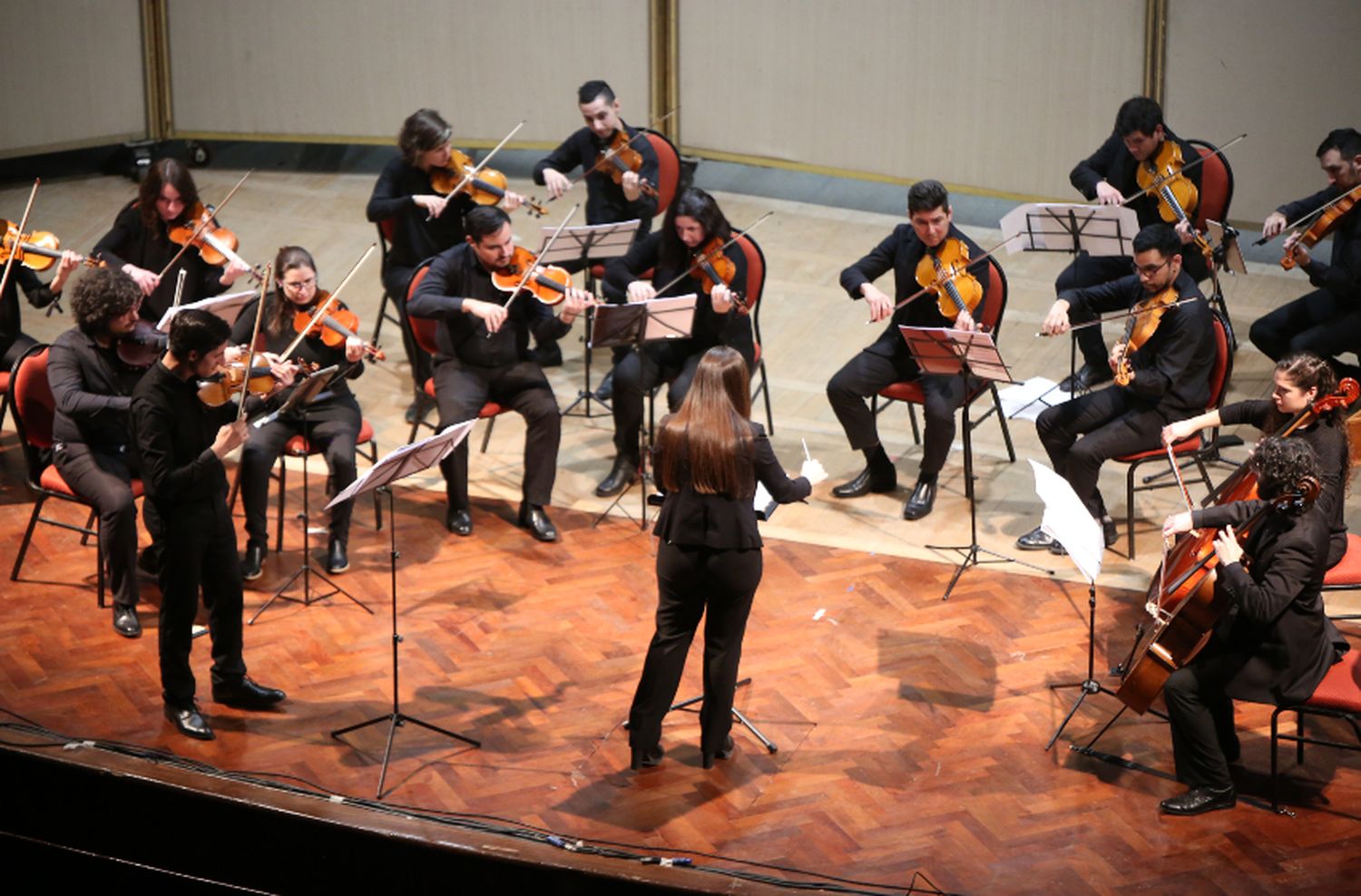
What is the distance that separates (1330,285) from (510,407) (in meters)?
3.20

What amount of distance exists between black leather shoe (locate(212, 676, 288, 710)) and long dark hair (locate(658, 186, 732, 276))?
236cm

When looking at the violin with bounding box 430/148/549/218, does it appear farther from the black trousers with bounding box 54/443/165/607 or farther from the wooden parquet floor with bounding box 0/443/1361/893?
the black trousers with bounding box 54/443/165/607

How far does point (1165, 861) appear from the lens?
4512 mm

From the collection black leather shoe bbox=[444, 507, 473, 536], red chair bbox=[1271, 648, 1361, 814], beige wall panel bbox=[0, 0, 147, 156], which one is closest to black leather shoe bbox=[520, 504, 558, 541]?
black leather shoe bbox=[444, 507, 473, 536]

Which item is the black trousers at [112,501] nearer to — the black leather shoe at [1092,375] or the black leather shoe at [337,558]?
the black leather shoe at [337,558]

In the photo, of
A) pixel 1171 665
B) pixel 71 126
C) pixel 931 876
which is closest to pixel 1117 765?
pixel 1171 665

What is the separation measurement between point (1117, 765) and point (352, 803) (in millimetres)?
2210

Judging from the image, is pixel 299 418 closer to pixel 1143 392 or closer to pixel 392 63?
pixel 1143 392

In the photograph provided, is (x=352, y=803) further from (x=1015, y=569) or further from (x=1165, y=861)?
(x=1015, y=569)

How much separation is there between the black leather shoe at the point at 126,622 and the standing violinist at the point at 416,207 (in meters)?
1.69

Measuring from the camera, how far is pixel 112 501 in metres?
5.70

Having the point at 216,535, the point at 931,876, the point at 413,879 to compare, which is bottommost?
the point at 931,876

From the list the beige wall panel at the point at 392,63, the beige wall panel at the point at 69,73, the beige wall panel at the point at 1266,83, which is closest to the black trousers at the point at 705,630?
the beige wall panel at the point at 1266,83

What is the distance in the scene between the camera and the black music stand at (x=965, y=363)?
5785 mm
